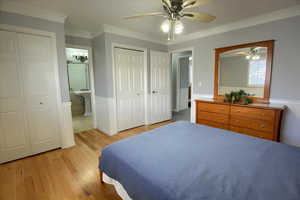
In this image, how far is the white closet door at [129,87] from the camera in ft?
11.0

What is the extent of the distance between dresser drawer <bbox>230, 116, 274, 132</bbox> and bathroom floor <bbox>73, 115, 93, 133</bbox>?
343cm

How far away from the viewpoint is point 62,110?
2.65 m

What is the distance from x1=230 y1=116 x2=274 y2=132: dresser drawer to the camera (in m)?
2.37

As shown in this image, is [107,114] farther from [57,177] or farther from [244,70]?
[244,70]

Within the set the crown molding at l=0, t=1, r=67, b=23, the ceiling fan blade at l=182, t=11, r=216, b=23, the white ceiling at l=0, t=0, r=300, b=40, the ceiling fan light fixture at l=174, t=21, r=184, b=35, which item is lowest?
the ceiling fan light fixture at l=174, t=21, r=184, b=35

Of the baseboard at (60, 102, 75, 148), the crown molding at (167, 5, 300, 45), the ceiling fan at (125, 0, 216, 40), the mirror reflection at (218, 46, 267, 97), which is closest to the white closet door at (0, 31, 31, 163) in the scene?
the baseboard at (60, 102, 75, 148)

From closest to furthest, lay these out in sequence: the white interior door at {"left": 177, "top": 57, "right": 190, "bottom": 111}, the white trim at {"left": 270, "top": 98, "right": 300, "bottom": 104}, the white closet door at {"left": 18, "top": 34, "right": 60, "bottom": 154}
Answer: the white closet door at {"left": 18, "top": 34, "right": 60, "bottom": 154} → the white trim at {"left": 270, "top": 98, "right": 300, "bottom": 104} → the white interior door at {"left": 177, "top": 57, "right": 190, "bottom": 111}

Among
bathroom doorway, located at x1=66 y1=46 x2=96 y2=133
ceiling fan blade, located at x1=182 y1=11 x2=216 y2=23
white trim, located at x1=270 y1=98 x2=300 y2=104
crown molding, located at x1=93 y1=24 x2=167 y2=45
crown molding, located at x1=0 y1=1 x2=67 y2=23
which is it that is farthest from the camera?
bathroom doorway, located at x1=66 y1=46 x2=96 y2=133

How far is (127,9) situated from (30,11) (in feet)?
4.90

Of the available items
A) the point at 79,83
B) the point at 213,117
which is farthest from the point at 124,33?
the point at 79,83

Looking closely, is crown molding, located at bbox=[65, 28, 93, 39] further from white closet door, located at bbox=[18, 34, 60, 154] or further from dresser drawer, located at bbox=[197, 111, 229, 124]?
dresser drawer, located at bbox=[197, 111, 229, 124]

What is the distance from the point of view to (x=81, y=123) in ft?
14.1

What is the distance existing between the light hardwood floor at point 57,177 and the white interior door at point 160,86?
2.00 meters

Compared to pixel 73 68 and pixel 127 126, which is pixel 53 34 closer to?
pixel 127 126
